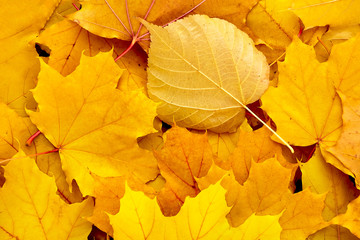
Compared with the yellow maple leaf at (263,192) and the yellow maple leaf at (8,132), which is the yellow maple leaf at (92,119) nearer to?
the yellow maple leaf at (8,132)

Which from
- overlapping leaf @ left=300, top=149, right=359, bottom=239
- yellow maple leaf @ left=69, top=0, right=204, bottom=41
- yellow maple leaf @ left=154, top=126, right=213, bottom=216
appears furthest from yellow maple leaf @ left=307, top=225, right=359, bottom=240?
yellow maple leaf @ left=69, top=0, right=204, bottom=41

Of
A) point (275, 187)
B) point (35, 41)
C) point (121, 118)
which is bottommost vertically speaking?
point (275, 187)

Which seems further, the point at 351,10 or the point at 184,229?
the point at 351,10

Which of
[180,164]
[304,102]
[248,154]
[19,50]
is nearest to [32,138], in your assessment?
[19,50]

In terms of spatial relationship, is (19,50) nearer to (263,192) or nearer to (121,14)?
(121,14)

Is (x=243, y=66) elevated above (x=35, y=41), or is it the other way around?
(x=35, y=41)

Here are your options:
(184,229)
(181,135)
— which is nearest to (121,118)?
(181,135)

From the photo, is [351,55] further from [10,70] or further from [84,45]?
[10,70]
